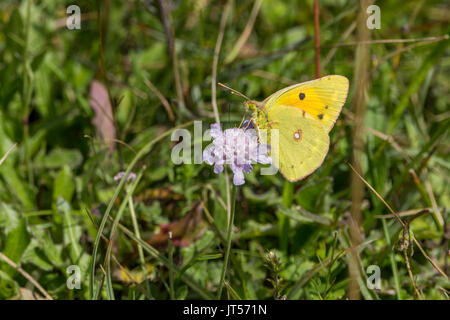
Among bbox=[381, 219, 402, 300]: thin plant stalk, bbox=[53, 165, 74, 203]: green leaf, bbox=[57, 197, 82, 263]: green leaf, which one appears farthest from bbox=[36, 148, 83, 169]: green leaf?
bbox=[381, 219, 402, 300]: thin plant stalk

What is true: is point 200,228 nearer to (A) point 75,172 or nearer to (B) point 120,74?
(A) point 75,172

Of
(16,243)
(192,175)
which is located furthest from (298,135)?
(16,243)

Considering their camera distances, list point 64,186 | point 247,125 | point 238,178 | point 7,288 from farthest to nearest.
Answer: point 64,186 → point 7,288 → point 247,125 → point 238,178

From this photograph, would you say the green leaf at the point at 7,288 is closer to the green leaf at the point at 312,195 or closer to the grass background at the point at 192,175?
the grass background at the point at 192,175

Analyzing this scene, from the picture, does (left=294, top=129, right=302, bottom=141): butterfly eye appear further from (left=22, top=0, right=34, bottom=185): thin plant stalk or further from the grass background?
(left=22, top=0, right=34, bottom=185): thin plant stalk

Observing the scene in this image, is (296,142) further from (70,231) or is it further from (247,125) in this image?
(70,231)
